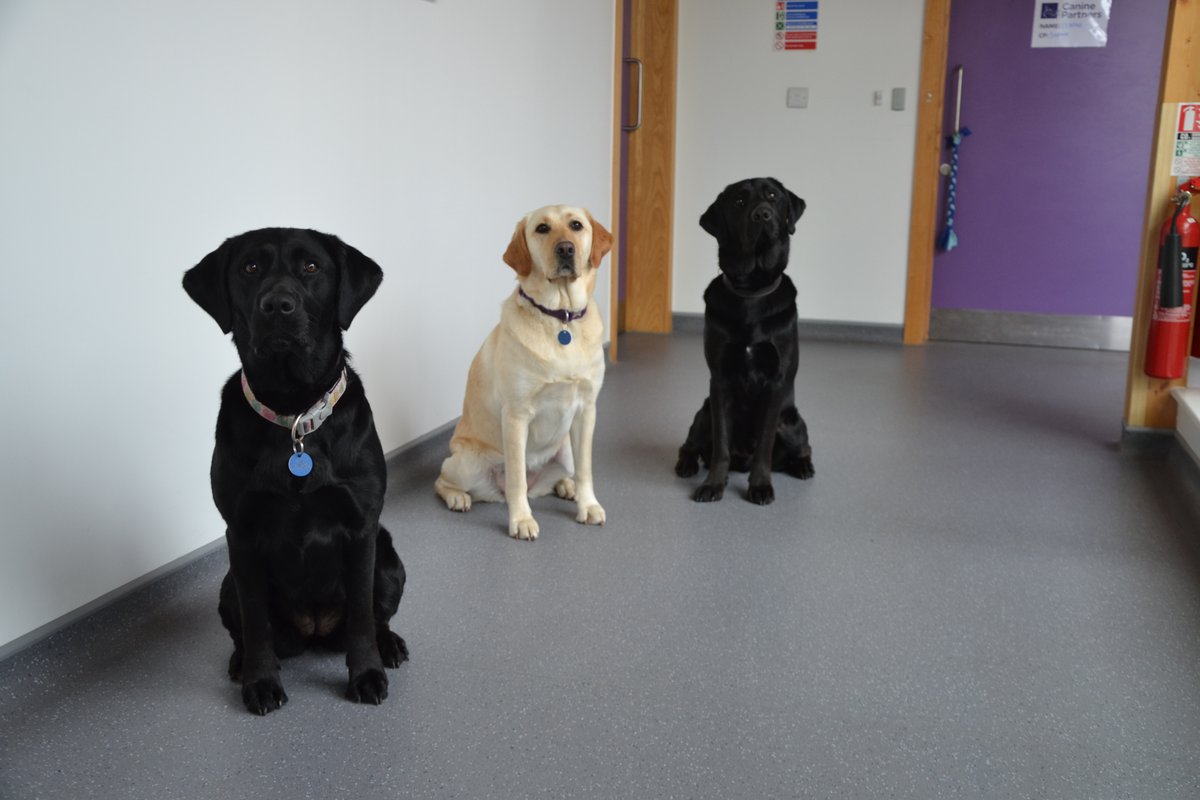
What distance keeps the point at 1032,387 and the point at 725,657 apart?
9.75 feet

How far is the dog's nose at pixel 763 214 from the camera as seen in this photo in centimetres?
267

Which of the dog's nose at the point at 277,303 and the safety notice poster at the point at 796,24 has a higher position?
the safety notice poster at the point at 796,24

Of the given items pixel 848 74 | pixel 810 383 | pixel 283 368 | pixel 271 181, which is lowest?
pixel 810 383

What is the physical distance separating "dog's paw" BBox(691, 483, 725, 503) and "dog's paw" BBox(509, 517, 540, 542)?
523mm

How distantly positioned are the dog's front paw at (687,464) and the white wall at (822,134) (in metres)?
2.70

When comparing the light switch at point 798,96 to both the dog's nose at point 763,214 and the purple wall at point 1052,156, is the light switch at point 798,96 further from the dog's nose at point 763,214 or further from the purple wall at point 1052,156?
the dog's nose at point 763,214

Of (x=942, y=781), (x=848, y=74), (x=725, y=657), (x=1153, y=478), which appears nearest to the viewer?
(x=942, y=781)

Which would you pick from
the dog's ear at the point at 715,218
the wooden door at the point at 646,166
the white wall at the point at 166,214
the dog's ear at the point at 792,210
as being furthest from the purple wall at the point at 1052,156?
the white wall at the point at 166,214

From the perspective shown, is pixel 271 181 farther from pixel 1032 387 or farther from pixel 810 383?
pixel 1032 387

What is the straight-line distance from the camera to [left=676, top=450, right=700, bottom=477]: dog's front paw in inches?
118

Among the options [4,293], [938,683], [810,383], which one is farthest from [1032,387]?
[4,293]

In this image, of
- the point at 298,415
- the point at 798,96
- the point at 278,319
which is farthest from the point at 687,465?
the point at 798,96

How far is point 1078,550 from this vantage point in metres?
2.39

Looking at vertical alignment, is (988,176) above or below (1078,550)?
above
